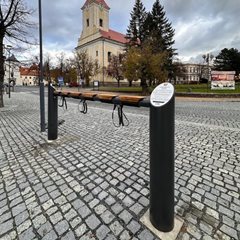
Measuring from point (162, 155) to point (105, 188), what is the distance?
138 cm

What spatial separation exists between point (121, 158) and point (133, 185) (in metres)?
1.20

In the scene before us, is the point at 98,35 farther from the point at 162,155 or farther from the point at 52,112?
the point at 162,155

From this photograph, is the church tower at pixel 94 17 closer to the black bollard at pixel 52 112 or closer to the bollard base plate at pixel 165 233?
the black bollard at pixel 52 112

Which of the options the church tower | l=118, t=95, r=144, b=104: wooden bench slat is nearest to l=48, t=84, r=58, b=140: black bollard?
l=118, t=95, r=144, b=104: wooden bench slat

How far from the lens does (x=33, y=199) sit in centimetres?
292

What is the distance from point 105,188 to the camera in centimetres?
318

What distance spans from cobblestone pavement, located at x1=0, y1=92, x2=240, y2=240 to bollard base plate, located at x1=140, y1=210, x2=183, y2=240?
52 millimetres

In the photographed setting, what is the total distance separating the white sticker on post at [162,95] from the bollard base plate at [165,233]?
130cm

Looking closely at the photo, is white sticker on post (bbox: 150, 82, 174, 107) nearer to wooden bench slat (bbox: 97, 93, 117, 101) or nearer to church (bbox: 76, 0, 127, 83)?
wooden bench slat (bbox: 97, 93, 117, 101)

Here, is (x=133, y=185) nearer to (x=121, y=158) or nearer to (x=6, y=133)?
(x=121, y=158)

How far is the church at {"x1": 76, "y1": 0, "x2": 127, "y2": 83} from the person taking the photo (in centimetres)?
6900

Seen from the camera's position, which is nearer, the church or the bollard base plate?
the bollard base plate

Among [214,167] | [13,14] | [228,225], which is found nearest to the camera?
[228,225]

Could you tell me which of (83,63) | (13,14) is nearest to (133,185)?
(13,14)
